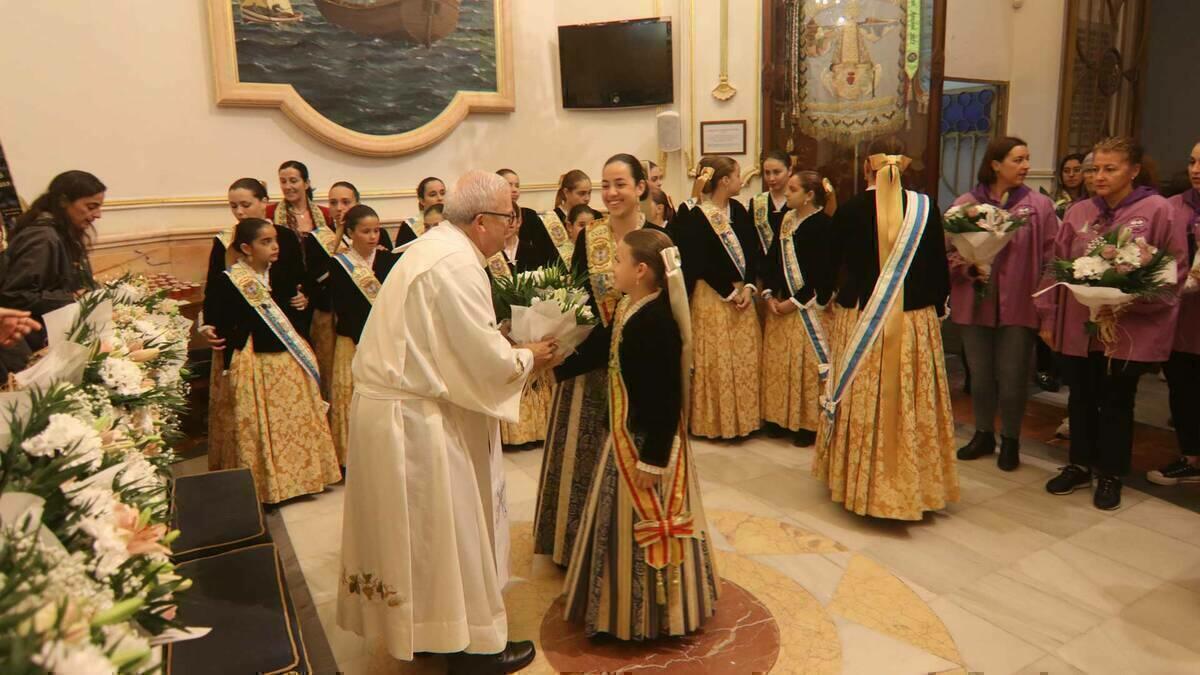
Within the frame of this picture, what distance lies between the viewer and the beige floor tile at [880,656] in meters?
2.75

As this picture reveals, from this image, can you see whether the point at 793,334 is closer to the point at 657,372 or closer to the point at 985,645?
the point at 985,645

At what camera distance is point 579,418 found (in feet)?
10.4

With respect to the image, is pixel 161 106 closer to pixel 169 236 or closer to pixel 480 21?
pixel 169 236

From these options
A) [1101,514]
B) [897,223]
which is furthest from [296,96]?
[1101,514]

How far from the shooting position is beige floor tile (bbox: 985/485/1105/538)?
3.83 meters

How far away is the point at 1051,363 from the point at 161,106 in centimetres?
703

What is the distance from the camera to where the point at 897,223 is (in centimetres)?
368

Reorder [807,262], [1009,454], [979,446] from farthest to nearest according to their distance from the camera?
1. [807,262]
2. [979,446]
3. [1009,454]

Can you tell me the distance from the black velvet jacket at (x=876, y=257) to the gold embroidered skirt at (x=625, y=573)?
1.53 metres

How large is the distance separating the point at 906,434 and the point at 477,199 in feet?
7.76

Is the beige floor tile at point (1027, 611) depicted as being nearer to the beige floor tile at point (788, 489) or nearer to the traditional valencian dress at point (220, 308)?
the beige floor tile at point (788, 489)

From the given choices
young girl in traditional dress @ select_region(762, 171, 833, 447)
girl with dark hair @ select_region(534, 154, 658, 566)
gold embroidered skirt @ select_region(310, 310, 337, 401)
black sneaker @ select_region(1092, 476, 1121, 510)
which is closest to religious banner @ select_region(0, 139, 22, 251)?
gold embroidered skirt @ select_region(310, 310, 337, 401)

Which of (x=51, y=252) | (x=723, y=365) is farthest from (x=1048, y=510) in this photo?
(x=51, y=252)

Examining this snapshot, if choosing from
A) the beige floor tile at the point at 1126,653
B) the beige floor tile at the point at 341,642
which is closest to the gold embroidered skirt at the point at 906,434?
the beige floor tile at the point at 1126,653
